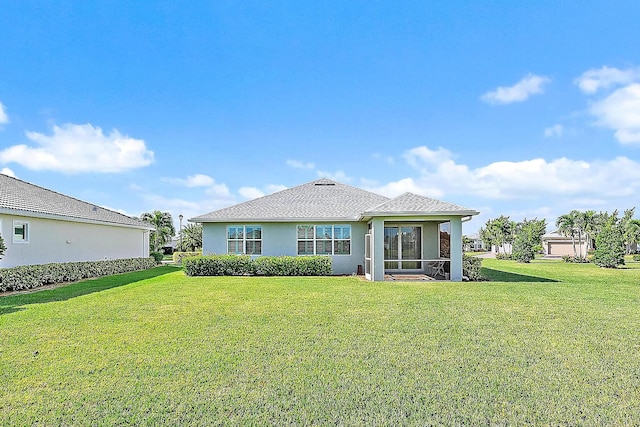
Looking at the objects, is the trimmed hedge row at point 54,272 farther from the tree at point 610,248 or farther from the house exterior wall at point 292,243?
the tree at point 610,248

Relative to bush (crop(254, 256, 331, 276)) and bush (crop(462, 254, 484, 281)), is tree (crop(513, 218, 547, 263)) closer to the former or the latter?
bush (crop(462, 254, 484, 281))

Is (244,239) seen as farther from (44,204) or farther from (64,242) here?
(44,204)

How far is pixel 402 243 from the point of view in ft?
57.9

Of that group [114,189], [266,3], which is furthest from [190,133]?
[114,189]

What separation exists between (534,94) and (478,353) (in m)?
14.7

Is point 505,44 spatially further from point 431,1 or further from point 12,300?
point 12,300

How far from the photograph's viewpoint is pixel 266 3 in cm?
1288

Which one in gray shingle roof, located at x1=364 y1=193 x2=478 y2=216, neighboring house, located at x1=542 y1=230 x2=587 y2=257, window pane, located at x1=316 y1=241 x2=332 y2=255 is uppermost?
gray shingle roof, located at x1=364 y1=193 x2=478 y2=216

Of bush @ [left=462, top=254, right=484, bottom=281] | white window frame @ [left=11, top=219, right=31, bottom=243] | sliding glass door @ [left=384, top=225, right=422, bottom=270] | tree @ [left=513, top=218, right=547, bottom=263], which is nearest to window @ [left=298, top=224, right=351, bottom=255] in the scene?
sliding glass door @ [left=384, top=225, right=422, bottom=270]

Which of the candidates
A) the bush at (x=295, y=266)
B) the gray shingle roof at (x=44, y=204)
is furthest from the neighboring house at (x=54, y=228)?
the bush at (x=295, y=266)

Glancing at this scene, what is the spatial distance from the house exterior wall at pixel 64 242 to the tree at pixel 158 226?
13900 millimetres

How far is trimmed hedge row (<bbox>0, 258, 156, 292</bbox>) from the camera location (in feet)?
40.9

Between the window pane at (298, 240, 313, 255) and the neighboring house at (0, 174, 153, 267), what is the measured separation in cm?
1032

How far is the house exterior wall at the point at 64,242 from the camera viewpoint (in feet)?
44.9
